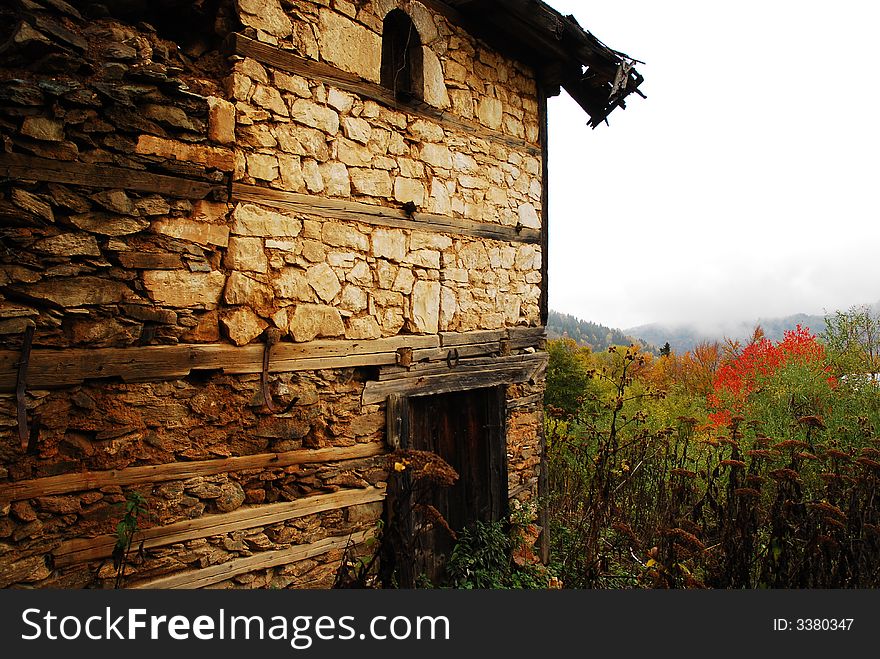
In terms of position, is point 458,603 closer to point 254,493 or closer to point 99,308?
point 254,493

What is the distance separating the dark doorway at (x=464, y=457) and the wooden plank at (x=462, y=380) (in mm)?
213

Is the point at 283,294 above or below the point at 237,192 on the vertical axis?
below

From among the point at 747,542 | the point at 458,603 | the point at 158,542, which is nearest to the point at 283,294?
the point at 158,542

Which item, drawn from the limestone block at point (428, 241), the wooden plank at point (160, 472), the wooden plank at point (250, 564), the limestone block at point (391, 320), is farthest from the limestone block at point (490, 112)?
the wooden plank at point (250, 564)

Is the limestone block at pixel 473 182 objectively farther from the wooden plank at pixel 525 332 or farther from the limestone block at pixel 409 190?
the wooden plank at pixel 525 332

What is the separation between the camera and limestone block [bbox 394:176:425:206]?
436 centimetres

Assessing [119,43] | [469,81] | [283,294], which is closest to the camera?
[119,43]

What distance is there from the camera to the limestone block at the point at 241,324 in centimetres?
337

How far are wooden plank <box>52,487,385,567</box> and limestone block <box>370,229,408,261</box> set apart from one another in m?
1.89

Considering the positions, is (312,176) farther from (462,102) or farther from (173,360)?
(462,102)

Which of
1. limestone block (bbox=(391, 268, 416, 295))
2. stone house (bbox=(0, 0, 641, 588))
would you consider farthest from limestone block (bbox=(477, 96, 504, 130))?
limestone block (bbox=(391, 268, 416, 295))

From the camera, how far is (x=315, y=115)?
3787 mm

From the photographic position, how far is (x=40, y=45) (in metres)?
2.82

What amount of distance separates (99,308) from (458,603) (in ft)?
8.47
